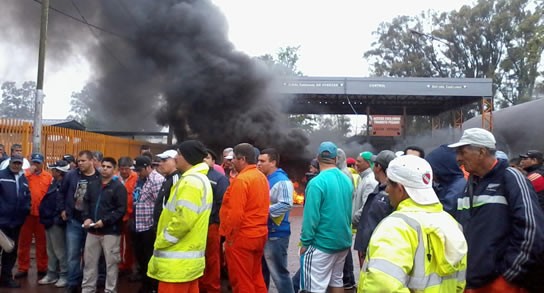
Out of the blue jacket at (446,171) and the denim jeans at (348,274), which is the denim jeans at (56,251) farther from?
the blue jacket at (446,171)

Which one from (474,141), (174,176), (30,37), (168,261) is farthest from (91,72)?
(474,141)

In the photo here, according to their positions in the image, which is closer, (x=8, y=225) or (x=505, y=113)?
(x=8, y=225)

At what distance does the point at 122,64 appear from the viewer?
1711 cm

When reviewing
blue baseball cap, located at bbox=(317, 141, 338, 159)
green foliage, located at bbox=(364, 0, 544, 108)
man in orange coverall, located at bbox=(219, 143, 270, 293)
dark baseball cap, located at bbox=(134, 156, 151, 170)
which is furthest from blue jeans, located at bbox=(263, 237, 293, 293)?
green foliage, located at bbox=(364, 0, 544, 108)

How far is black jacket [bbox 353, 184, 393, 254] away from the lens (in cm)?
425

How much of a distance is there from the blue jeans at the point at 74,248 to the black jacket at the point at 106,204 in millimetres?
482

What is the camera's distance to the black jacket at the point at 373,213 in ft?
14.0

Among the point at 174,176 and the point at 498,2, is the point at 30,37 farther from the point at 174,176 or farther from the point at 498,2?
the point at 498,2

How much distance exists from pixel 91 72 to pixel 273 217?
13612 millimetres

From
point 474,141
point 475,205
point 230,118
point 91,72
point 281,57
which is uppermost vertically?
point 281,57

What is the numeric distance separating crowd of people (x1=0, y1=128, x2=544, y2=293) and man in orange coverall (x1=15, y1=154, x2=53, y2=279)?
2 centimetres

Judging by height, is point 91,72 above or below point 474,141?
above

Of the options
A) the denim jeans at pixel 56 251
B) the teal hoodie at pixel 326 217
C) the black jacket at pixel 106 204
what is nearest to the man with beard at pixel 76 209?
the black jacket at pixel 106 204

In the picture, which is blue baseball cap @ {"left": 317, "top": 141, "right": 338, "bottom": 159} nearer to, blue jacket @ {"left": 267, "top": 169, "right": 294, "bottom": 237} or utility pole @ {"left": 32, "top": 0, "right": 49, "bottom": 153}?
blue jacket @ {"left": 267, "top": 169, "right": 294, "bottom": 237}
